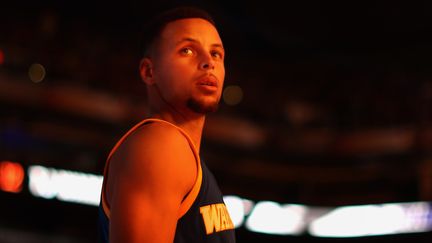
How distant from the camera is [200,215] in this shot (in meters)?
1.51

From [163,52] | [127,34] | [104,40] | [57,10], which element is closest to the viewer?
[163,52]

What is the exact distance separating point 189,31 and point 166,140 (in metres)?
0.35

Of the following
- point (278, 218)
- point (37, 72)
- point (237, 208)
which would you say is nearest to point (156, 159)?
point (37, 72)

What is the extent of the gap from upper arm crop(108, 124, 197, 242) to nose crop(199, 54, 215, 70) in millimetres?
232

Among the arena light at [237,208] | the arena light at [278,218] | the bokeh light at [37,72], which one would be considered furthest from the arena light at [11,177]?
the arena light at [278,218]

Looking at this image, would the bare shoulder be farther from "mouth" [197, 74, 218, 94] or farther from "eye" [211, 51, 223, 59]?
"eye" [211, 51, 223, 59]

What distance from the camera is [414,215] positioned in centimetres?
873

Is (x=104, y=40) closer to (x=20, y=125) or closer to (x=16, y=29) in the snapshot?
(x=16, y=29)

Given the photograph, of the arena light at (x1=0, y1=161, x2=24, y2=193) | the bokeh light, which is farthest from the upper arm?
the arena light at (x1=0, y1=161, x2=24, y2=193)

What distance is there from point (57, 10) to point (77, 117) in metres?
1.24

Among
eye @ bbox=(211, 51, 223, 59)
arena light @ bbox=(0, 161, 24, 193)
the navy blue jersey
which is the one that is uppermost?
arena light @ bbox=(0, 161, 24, 193)

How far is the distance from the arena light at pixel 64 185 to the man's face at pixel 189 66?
21.9 ft

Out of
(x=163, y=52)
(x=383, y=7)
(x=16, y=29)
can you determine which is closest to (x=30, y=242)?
(x=16, y=29)

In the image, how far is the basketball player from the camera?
1.40 metres
